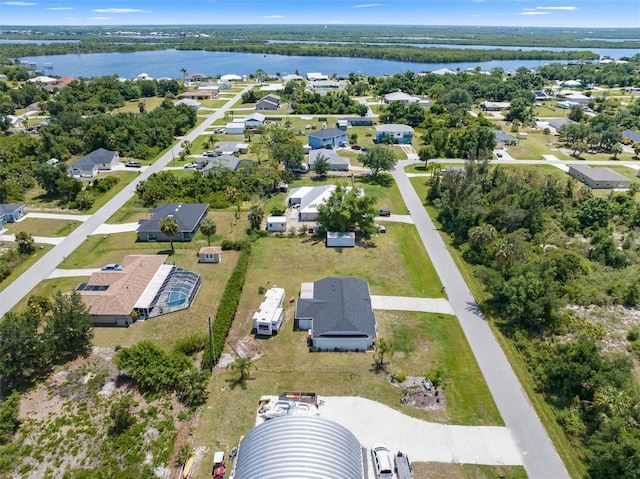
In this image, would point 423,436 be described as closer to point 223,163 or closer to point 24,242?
point 24,242

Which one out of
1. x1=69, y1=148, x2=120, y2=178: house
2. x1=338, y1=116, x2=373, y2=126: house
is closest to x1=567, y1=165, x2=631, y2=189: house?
x1=338, y1=116, x2=373, y2=126: house

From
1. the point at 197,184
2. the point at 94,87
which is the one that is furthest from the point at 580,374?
the point at 94,87

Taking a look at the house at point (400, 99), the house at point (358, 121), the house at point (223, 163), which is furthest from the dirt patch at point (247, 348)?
the house at point (400, 99)

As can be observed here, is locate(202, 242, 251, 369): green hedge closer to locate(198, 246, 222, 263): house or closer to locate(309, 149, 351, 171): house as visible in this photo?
locate(198, 246, 222, 263): house

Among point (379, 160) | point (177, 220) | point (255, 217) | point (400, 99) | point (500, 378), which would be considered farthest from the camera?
point (400, 99)

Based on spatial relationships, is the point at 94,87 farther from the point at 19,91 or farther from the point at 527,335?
the point at 527,335

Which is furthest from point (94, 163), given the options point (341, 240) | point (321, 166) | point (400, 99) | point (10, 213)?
point (400, 99)

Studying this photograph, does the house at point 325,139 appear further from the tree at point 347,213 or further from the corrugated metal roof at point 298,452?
the corrugated metal roof at point 298,452
